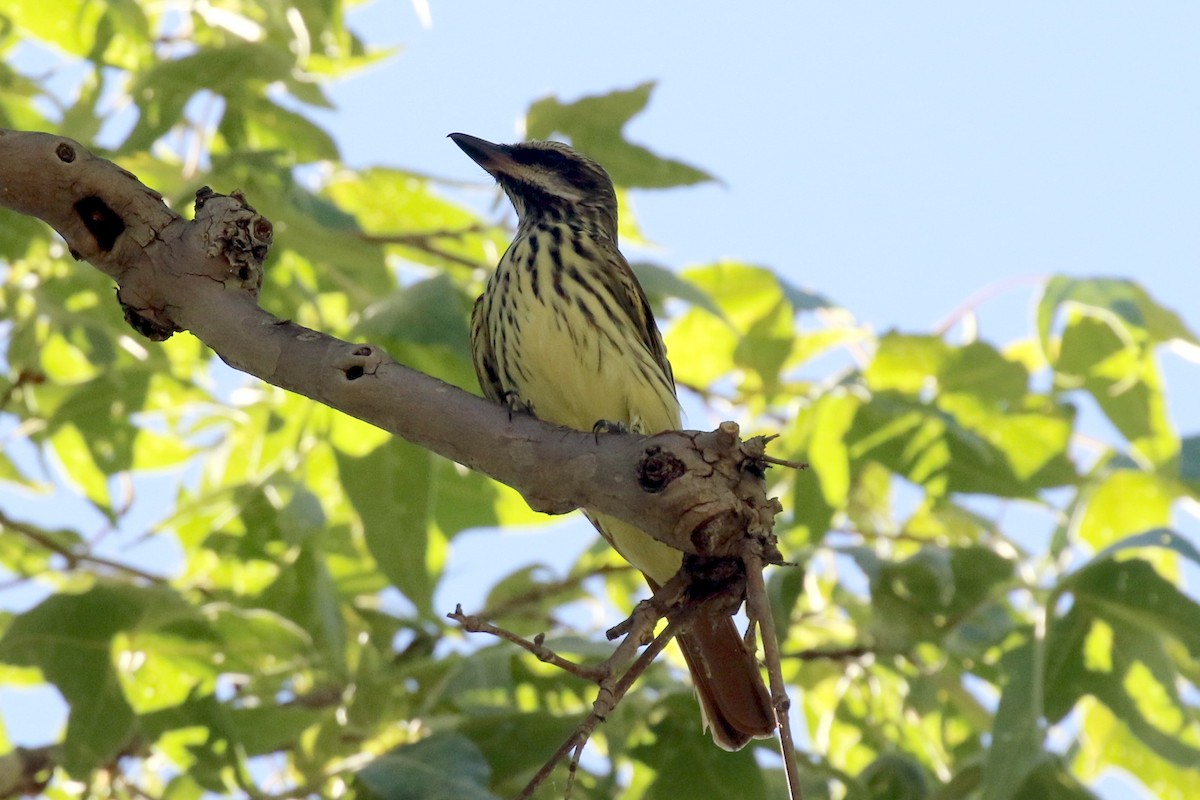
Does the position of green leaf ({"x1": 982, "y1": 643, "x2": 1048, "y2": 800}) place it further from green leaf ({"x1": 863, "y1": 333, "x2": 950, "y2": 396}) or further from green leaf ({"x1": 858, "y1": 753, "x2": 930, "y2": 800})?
green leaf ({"x1": 863, "y1": 333, "x2": 950, "y2": 396})

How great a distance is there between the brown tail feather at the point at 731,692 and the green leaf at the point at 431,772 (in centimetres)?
61

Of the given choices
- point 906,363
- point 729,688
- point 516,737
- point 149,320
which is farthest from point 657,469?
point 906,363

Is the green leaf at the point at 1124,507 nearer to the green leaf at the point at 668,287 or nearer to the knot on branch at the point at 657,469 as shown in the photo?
the green leaf at the point at 668,287

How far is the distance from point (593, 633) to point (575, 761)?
2882 millimetres

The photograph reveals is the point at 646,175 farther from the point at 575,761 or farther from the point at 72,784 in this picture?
the point at 575,761

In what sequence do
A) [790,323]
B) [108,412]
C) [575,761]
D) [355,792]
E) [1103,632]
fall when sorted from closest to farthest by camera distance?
[575,761] → [355,792] → [1103,632] → [108,412] → [790,323]

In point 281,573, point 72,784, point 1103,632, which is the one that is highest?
point 1103,632

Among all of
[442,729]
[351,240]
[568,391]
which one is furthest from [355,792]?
[351,240]

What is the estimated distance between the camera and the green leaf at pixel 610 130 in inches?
194

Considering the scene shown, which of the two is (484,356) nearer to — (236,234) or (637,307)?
(637,307)

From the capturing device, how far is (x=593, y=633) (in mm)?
5195

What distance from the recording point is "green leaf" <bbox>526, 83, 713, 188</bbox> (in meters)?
4.94

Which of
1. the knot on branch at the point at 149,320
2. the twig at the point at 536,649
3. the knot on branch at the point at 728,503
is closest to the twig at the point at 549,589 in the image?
the knot on branch at the point at 149,320

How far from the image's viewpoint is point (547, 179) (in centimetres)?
552
